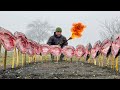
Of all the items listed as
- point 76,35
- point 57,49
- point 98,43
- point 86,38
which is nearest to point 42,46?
point 57,49

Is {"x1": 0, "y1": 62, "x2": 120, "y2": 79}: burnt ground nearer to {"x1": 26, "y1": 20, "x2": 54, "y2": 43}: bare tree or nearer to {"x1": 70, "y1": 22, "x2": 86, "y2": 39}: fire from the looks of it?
{"x1": 70, "y1": 22, "x2": 86, "y2": 39}: fire

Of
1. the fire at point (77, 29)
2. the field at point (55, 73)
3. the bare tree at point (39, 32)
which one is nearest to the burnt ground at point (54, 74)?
the field at point (55, 73)

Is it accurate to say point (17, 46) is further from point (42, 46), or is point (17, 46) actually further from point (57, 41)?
point (57, 41)

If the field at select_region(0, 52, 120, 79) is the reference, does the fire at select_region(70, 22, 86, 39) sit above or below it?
above

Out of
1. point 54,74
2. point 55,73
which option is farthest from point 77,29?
point 54,74

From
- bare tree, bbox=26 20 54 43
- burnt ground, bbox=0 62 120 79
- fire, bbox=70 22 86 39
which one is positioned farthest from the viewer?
bare tree, bbox=26 20 54 43

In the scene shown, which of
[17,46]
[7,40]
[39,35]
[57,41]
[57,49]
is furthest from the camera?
[39,35]

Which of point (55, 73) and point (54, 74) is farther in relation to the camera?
point (55, 73)

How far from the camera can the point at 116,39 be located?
13094 mm

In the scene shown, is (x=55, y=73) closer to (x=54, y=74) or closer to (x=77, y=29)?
(x=54, y=74)

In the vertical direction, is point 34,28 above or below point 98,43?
above

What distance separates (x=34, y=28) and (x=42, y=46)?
88.2 meters

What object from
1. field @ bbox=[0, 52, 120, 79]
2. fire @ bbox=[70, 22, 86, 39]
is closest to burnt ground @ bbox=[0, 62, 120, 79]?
field @ bbox=[0, 52, 120, 79]

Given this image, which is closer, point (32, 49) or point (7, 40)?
point (7, 40)
